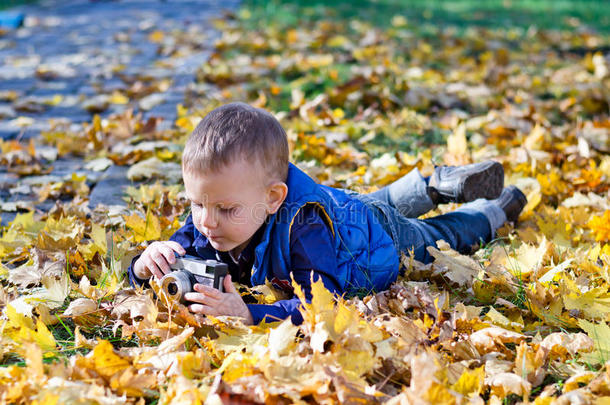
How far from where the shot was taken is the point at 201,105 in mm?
4742

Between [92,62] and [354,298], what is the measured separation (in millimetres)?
5317

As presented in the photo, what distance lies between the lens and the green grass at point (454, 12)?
8.45 m

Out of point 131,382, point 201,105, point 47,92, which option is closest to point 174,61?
point 47,92

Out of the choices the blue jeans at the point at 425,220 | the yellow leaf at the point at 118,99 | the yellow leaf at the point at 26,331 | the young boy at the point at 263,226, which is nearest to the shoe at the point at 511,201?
the blue jeans at the point at 425,220

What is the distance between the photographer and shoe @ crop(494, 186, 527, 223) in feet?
9.80

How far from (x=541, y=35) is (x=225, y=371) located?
7.21 meters

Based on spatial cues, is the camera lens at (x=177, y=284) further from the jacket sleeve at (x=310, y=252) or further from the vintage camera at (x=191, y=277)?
the jacket sleeve at (x=310, y=252)

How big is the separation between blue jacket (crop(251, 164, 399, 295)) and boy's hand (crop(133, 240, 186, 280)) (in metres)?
0.29

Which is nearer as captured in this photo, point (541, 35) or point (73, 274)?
point (73, 274)

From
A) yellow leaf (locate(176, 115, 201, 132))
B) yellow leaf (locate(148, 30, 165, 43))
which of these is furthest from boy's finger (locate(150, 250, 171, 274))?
yellow leaf (locate(148, 30, 165, 43))

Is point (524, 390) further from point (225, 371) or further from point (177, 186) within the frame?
point (177, 186)

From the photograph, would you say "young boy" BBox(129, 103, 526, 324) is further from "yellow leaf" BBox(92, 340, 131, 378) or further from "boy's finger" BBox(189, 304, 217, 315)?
"yellow leaf" BBox(92, 340, 131, 378)

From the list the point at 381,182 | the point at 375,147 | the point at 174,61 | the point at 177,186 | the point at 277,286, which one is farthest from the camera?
the point at 174,61

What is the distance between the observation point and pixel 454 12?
9617mm
